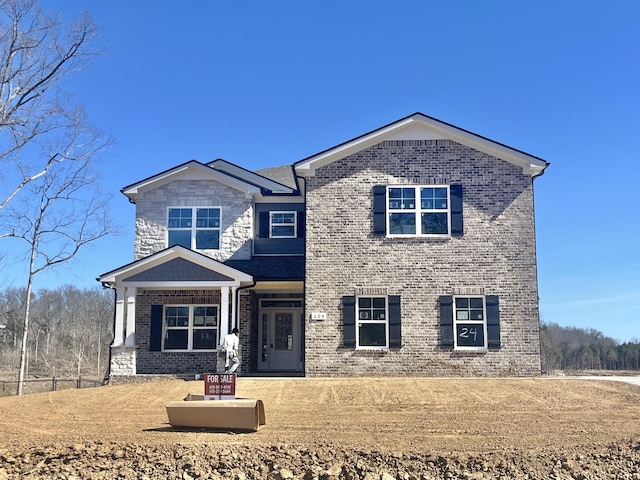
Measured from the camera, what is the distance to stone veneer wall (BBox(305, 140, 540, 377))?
60.3 ft

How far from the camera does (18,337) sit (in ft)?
169

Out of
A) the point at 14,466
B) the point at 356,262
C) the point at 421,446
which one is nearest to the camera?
the point at 14,466

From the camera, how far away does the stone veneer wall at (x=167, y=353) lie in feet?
65.1

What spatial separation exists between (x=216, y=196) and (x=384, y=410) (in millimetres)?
10623

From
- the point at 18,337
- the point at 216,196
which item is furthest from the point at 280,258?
the point at 18,337

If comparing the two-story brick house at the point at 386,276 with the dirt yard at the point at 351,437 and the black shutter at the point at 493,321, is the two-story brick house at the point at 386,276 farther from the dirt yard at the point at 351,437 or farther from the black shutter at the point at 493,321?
the dirt yard at the point at 351,437

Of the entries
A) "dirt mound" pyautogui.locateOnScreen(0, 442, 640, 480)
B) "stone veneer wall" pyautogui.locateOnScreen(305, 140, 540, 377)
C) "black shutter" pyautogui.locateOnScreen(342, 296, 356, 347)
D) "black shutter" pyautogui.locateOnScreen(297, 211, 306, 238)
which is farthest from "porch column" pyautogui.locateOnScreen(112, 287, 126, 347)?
"dirt mound" pyautogui.locateOnScreen(0, 442, 640, 480)

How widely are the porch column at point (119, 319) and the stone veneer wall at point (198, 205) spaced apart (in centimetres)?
191

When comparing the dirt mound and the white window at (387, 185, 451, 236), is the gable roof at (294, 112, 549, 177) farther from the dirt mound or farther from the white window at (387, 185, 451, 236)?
the dirt mound

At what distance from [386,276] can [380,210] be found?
1948mm

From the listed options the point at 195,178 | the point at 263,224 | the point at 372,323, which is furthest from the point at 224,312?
the point at 195,178

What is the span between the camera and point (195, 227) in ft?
69.5

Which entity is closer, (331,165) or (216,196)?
(331,165)

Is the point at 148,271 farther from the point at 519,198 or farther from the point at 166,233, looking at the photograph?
the point at 519,198
